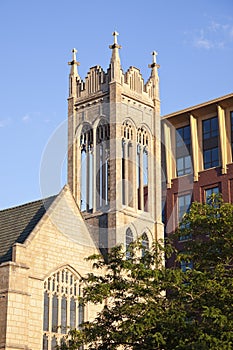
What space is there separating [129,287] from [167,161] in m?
49.5

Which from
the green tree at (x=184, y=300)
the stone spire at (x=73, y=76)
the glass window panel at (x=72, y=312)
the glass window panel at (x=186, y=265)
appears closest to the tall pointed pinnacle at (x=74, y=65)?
the stone spire at (x=73, y=76)

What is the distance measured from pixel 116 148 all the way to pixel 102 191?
119 inches

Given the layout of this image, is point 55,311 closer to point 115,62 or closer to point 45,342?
point 45,342

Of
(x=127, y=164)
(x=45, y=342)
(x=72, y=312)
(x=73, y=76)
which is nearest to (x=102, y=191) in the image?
(x=127, y=164)

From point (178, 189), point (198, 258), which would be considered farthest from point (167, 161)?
point (198, 258)

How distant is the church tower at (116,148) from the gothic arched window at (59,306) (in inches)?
334

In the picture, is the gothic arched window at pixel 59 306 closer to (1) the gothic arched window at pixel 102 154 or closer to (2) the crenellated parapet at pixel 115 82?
(1) the gothic arched window at pixel 102 154

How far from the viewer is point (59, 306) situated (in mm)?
37719

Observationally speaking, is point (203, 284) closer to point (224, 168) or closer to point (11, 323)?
point (11, 323)

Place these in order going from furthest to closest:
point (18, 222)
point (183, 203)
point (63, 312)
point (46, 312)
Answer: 1. point (183, 203)
2. point (18, 222)
3. point (63, 312)
4. point (46, 312)

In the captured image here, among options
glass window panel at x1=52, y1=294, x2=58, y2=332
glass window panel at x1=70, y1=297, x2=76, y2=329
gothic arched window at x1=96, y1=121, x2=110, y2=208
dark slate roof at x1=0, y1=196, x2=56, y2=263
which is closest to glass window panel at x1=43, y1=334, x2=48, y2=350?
glass window panel at x1=52, y1=294, x2=58, y2=332

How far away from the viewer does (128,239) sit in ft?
157

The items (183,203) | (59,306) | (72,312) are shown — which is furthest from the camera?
(183,203)

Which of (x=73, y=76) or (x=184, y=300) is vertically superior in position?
(x=73, y=76)
